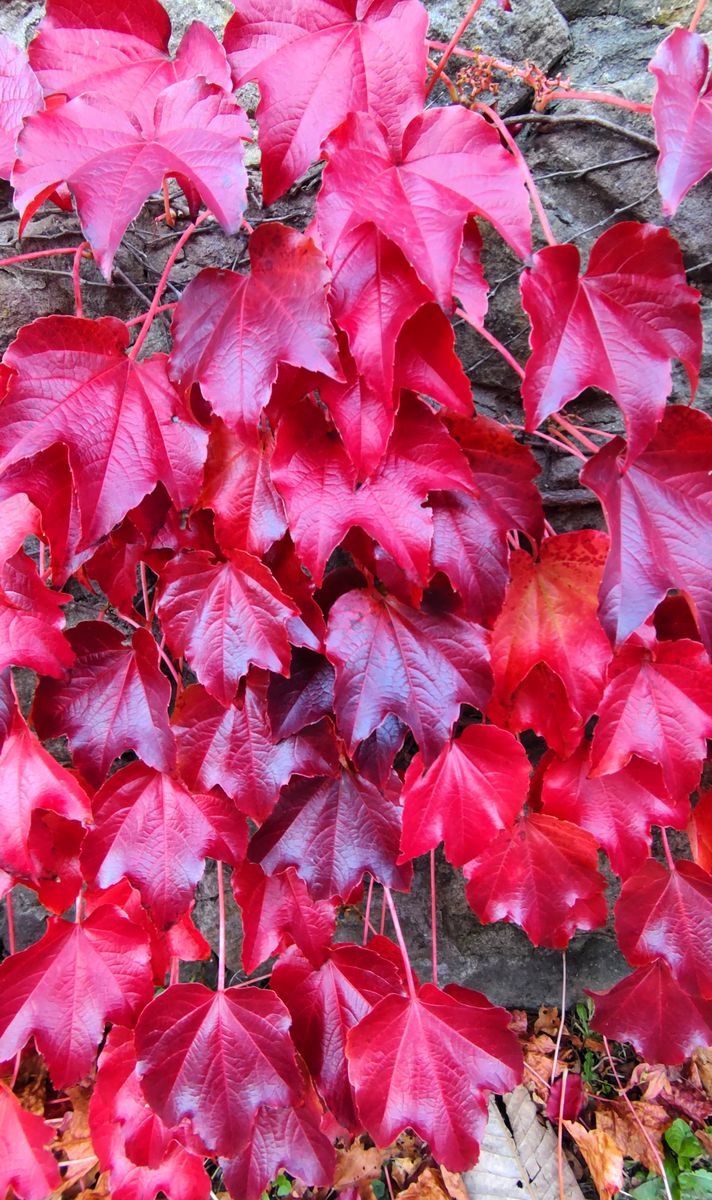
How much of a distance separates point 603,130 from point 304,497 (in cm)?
77

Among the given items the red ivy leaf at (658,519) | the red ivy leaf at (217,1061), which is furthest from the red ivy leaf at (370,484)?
the red ivy leaf at (217,1061)

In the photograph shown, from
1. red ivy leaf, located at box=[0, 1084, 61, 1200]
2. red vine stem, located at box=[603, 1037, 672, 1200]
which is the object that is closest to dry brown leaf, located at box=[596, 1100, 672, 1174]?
red vine stem, located at box=[603, 1037, 672, 1200]

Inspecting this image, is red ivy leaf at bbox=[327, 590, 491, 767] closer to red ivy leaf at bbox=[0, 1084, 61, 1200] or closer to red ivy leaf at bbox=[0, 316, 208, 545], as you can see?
red ivy leaf at bbox=[0, 316, 208, 545]

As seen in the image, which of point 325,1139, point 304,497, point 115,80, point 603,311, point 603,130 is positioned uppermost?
point 115,80

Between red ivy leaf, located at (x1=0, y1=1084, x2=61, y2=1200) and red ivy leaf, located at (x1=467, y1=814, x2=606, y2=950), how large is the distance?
74 centimetres

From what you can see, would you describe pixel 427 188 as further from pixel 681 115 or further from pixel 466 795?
pixel 466 795

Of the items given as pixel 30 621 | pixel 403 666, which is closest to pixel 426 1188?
pixel 403 666

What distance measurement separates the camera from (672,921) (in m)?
0.99

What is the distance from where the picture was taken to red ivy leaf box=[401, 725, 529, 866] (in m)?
0.84

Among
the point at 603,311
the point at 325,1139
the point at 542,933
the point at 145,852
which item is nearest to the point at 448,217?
the point at 603,311

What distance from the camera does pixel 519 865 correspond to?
3.17 feet

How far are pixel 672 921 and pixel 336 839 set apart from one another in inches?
20.2

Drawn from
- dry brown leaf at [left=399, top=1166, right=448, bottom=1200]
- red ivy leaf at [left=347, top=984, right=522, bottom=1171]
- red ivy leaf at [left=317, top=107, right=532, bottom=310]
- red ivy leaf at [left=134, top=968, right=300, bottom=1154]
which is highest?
red ivy leaf at [left=317, top=107, right=532, bottom=310]

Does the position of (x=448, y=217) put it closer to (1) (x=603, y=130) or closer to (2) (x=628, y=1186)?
(1) (x=603, y=130)
